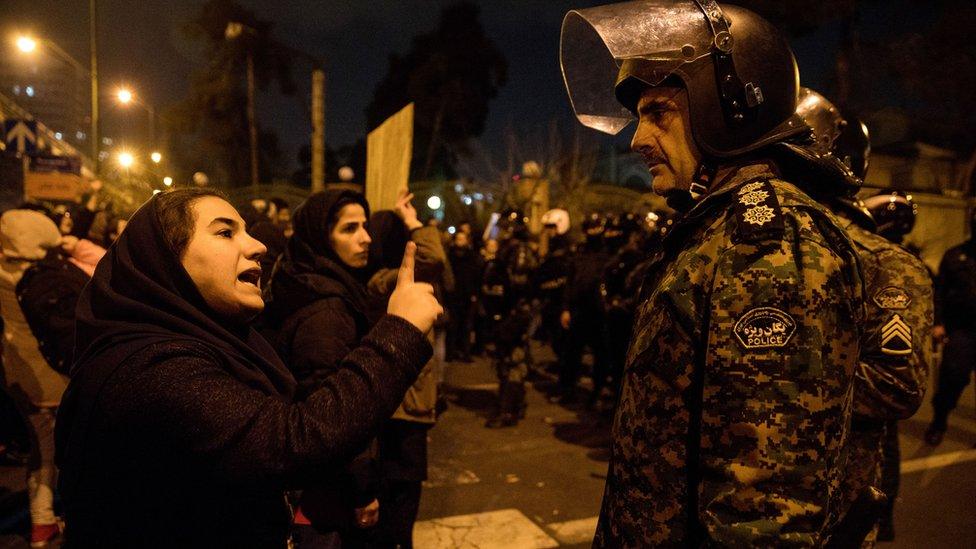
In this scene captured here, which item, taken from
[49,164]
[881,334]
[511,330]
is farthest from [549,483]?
[49,164]

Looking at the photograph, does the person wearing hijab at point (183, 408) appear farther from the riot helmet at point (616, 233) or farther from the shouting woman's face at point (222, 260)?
the riot helmet at point (616, 233)

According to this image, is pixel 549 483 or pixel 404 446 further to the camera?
pixel 549 483

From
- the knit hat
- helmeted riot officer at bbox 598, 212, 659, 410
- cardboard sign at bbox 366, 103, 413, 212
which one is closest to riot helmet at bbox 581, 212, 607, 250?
helmeted riot officer at bbox 598, 212, 659, 410

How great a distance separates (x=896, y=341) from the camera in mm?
2254

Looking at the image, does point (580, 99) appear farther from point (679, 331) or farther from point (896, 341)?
point (896, 341)

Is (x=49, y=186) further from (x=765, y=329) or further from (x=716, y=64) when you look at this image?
(x=765, y=329)

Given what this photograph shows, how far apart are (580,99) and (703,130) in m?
0.91

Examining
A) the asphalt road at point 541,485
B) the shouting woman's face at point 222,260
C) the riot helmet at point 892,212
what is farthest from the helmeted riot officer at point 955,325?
the shouting woman's face at point 222,260

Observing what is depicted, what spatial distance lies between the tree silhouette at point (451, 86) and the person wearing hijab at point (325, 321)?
26219 mm

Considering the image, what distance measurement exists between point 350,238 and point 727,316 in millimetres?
2133

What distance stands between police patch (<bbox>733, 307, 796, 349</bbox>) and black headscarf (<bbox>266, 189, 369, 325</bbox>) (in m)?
1.83

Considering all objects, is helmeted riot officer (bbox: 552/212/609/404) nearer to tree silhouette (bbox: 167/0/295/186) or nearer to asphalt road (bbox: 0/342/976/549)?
asphalt road (bbox: 0/342/976/549)

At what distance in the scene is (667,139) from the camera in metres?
1.69

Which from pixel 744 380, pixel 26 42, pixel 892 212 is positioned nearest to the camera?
pixel 744 380
